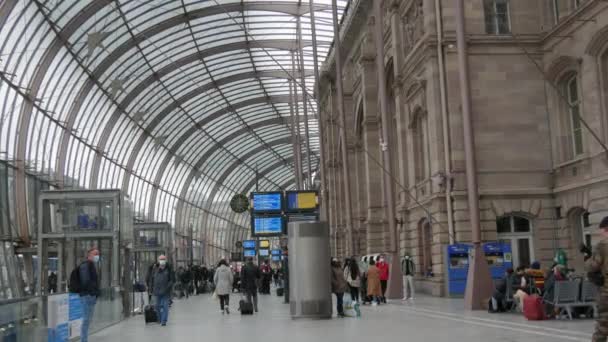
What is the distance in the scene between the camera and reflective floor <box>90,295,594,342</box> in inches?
500

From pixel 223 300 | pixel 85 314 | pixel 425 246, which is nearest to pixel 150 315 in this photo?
pixel 223 300

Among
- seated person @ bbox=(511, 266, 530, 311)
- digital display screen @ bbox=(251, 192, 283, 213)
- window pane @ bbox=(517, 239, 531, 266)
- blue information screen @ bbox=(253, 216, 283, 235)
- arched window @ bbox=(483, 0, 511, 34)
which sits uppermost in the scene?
arched window @ bbox=(483, 0, 511, 34)

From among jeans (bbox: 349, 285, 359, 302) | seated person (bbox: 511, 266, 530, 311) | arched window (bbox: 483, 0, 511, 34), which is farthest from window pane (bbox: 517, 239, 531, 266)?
seated person (bbox: 511, 266, 530, 311)

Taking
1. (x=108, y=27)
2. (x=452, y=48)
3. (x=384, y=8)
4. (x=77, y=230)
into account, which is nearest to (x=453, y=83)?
(x=452, y=48)

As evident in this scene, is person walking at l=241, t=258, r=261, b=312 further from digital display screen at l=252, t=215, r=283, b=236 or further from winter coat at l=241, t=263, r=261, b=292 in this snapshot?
digital display screen at l=252, t=215, r=283, b=236

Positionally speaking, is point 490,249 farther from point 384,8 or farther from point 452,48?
point 384,8

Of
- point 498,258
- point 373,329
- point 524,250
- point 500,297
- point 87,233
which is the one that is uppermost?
point 87,233

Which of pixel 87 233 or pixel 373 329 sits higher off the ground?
pixel 87 233

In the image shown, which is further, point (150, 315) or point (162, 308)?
point (150, 315)

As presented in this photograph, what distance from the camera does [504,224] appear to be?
28.2 metres

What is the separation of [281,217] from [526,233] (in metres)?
9.00

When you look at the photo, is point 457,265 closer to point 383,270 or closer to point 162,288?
point 383,270

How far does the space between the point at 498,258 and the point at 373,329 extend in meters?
10.9

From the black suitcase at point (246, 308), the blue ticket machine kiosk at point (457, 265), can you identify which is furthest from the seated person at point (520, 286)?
the black suitcase at point (246, 308)
